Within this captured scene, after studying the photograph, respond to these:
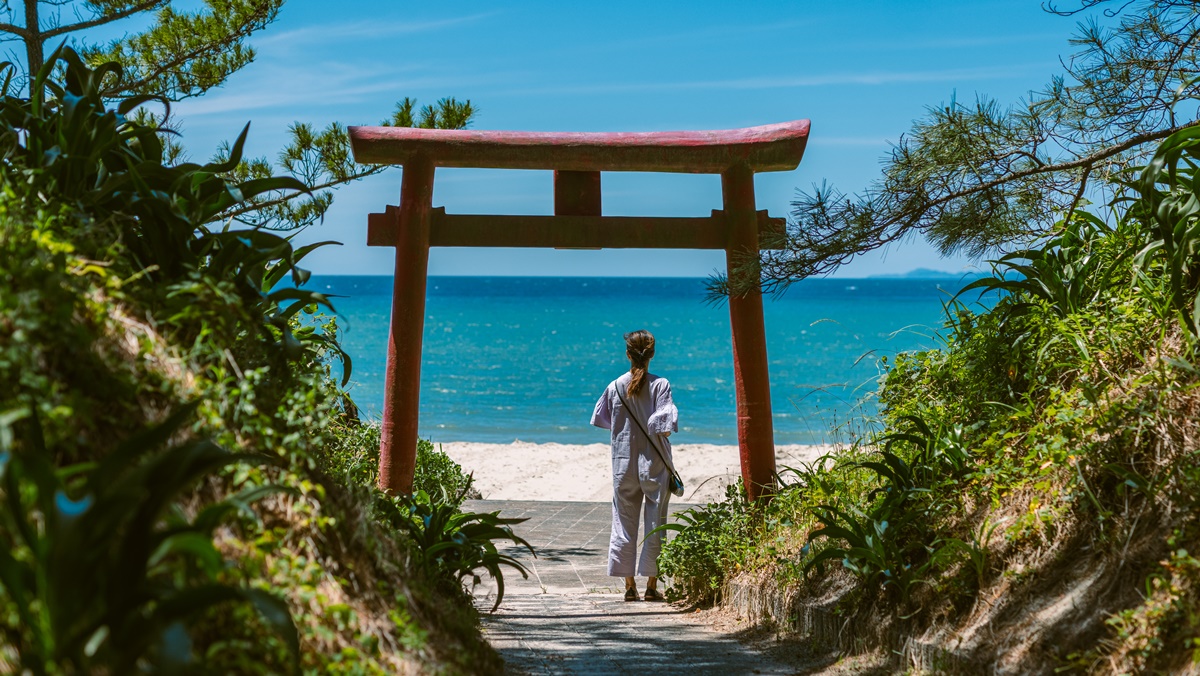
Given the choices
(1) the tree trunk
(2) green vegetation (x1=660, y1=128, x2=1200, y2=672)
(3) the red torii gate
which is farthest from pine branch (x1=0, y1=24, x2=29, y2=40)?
(2) green vegetation (x1=660, y1=128, x2=1200, y2=672)

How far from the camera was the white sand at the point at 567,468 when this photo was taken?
12172mm

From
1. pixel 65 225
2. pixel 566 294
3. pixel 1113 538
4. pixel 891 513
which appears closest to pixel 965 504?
pixel 891 513

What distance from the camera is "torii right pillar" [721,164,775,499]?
6586 millimetres

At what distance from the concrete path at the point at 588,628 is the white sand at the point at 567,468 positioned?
318 cm

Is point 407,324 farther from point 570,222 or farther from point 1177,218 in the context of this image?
point 1177,218

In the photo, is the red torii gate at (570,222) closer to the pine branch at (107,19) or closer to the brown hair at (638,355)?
the brown hair at (638,355)

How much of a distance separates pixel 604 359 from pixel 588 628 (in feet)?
143

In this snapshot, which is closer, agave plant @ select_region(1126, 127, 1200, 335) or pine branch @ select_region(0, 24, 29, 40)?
agave plant @ select_region(1126, 127, 1200, 335)

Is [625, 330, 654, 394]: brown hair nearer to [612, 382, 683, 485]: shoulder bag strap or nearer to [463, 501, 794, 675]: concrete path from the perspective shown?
[612, 382, 683, 485]: shoulder bag strap

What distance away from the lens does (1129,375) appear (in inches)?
162

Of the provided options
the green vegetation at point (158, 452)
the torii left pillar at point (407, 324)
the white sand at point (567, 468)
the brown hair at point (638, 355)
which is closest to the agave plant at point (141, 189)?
the green vegetation at point (158, 452)

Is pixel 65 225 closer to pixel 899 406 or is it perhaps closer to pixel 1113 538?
pixel 1113 538

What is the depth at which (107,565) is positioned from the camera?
76.7 inches

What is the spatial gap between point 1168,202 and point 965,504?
1596 millimetres
